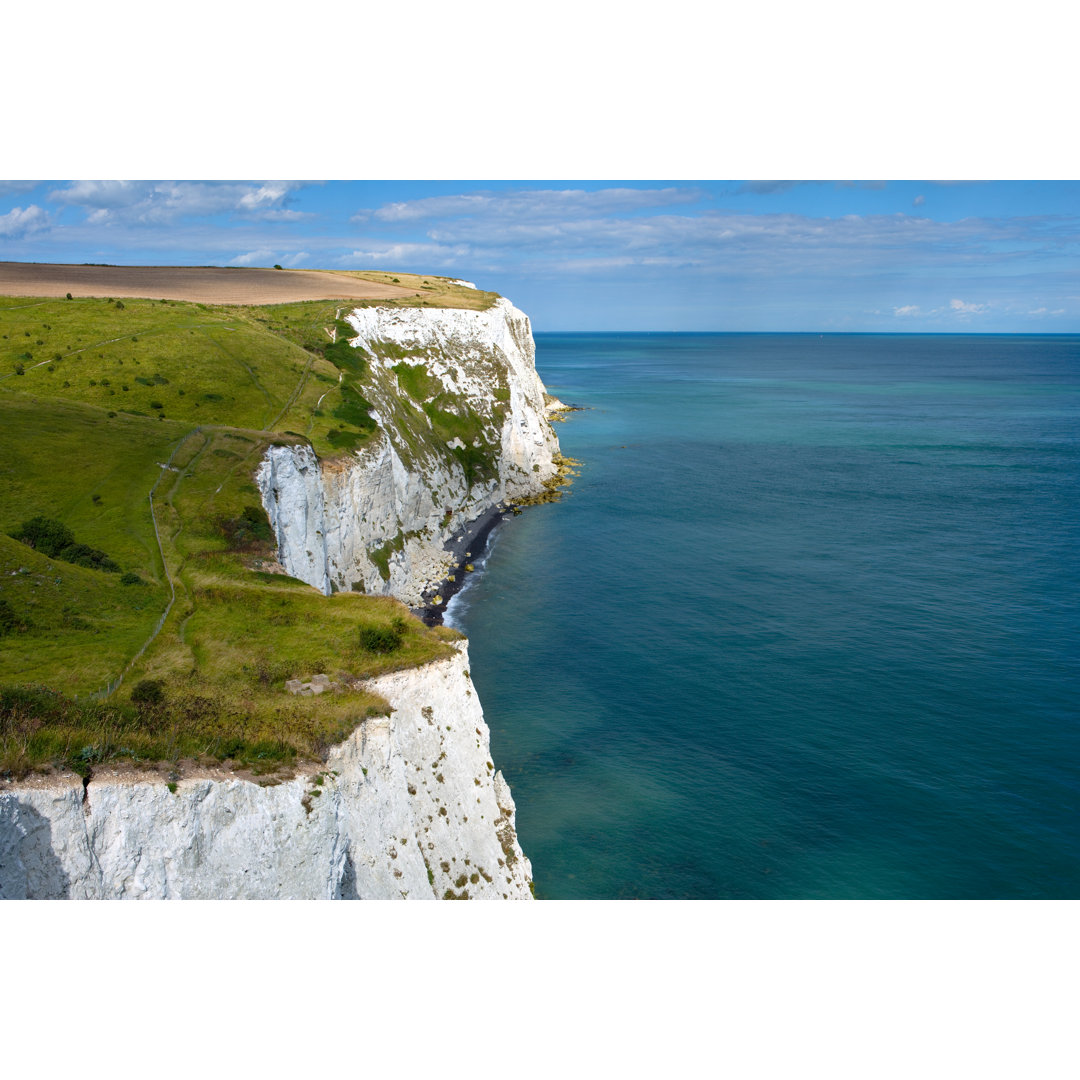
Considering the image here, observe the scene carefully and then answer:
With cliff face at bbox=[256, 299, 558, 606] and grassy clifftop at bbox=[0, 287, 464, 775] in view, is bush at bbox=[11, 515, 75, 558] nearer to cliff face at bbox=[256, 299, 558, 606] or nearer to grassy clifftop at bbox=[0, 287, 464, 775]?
grassy clifftop at bbox=[0, 287, 464, 775]

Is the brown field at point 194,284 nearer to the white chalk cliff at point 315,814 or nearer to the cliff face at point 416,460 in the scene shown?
the cliff face at point 416,460

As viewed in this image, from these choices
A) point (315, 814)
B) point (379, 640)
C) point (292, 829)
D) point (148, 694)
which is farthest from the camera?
point (379, 640)

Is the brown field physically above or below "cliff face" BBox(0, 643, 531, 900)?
above

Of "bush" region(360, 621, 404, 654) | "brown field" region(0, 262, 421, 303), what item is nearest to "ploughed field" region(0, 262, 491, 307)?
"brown field" region(0, 262, 421, 303)

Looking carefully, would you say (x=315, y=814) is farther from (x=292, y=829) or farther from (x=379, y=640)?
(x=379, y=640)

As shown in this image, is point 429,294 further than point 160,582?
Yes

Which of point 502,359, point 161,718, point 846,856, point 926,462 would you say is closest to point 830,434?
point 926,462

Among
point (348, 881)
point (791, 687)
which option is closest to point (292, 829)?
point (348, 881)
